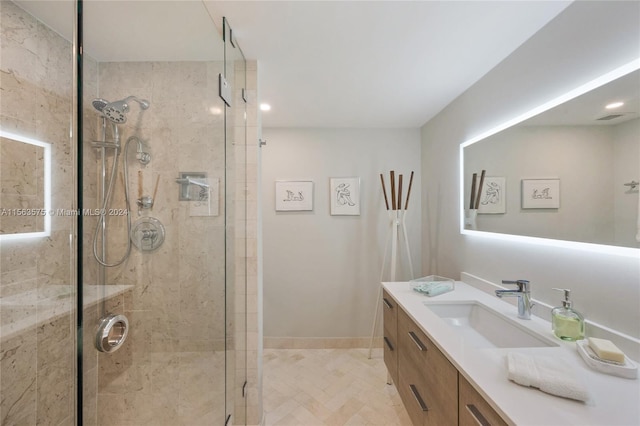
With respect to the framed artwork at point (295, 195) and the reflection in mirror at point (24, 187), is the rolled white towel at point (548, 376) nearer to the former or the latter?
the reflection in mirror at point (24, 187)

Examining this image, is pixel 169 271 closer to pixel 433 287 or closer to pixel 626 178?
pixel 433 287

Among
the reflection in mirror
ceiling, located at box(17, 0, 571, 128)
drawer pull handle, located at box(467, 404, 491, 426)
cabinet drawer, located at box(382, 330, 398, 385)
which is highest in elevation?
ceiling, located at box(17, 0, 571, 128)

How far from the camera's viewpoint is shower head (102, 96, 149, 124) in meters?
0.86

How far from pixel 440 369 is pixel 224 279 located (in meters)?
1.16

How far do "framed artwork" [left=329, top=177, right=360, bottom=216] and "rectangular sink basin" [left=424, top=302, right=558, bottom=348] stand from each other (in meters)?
1.40

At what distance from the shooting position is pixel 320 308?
274cm

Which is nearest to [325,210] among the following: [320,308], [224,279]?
[320,308]

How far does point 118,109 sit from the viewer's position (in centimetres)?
92

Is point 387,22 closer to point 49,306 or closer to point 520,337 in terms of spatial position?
point 520,337

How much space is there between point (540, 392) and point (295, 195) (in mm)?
2320

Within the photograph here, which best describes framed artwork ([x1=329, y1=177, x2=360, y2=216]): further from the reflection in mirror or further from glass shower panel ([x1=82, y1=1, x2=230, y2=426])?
the reflection in mirror

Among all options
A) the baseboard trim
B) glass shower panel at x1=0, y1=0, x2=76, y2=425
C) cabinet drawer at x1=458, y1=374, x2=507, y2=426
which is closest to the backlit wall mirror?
cabinet drawer at x1=458, y1=374, x2=507, y2=426

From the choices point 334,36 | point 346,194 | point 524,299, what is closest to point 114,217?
point 334,36

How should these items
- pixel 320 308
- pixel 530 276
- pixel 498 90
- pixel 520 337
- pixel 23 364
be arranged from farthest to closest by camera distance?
pixel 320 308 < pixel 498 90 < pixel 530 276 < pixel 520 337 < pixel 23 364
